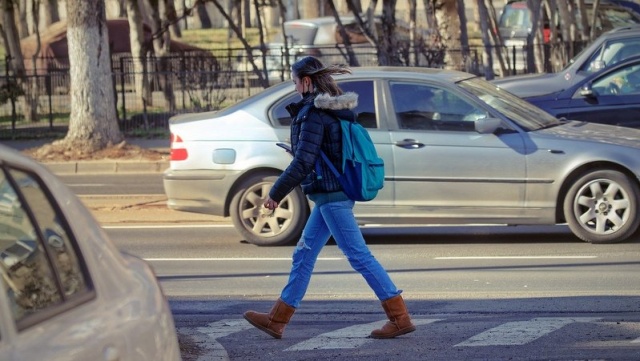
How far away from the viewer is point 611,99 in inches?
555

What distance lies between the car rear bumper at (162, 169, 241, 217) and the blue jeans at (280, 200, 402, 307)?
3841 millimetres

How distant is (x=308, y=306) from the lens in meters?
8.34

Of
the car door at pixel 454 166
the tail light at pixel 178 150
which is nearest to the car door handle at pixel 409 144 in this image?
A: the car door at pixel 454 166

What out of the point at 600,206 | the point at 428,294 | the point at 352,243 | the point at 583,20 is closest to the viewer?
the point at 352,243

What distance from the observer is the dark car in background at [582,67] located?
1525cm

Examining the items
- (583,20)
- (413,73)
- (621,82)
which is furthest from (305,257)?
(583,20)

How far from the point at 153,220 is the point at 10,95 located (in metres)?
11.1

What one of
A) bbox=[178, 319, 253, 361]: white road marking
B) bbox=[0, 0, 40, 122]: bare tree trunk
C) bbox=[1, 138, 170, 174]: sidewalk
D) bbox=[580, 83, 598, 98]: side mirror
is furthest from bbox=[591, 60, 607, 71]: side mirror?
bbox=[0, 0, 40, 122]: bare tree trunk

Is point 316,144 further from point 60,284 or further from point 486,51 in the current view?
point 486,51

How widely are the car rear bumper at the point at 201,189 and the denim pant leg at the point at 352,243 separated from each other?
157 inches

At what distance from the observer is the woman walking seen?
273 inches

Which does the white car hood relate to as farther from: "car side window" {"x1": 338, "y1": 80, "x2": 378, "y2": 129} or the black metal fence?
the black metal fence

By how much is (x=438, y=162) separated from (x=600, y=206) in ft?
4.84

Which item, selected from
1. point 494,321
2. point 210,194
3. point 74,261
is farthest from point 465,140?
point 74,261
